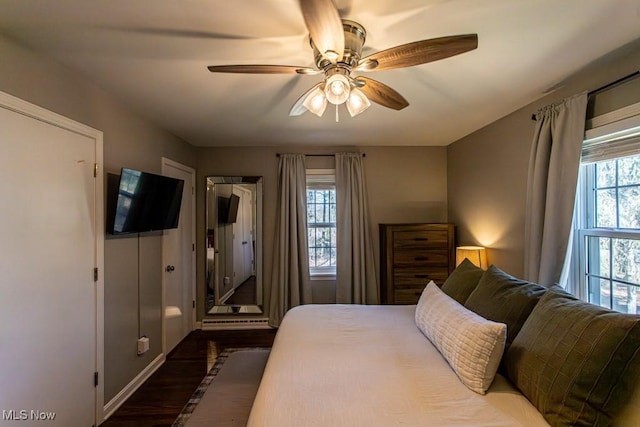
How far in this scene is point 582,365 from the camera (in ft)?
3.43

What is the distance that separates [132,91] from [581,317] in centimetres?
296

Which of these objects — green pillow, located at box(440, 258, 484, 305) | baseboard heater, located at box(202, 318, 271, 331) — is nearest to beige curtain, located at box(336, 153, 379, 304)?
baseboard heater, located at box(202, 318, 271, 331)

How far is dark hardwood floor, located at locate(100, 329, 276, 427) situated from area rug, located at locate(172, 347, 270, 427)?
119mm

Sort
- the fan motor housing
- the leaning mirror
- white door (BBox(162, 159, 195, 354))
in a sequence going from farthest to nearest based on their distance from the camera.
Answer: the leaning mirror < white door (BBox(162, 159, 195, 354)) < the fan motor housing

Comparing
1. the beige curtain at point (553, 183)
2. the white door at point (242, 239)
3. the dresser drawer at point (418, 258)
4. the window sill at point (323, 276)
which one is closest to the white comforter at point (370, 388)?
the beige curtain at point (553, 183)

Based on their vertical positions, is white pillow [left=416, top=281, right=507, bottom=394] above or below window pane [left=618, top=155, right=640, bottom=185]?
below

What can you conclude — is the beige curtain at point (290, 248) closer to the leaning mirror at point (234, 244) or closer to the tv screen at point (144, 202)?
the leaning mirror at point (234, 244)

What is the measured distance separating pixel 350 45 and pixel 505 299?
5.13 ft

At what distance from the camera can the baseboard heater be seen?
3.91 metres

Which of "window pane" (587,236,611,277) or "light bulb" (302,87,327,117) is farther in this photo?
"window pane" (587,236,611,277)

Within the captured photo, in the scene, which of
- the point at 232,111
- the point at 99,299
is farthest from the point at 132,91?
the point at 99,299

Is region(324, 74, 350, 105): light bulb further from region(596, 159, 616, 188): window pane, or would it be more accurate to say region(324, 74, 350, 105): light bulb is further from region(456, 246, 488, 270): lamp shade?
region(456, 246, 488, 270): lamp shade

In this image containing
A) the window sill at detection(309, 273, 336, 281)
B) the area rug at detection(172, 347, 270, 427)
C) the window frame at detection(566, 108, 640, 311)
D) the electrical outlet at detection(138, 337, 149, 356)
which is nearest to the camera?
the window frame at detection(566, 108, 640, 311)

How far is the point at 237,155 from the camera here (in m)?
4.00
